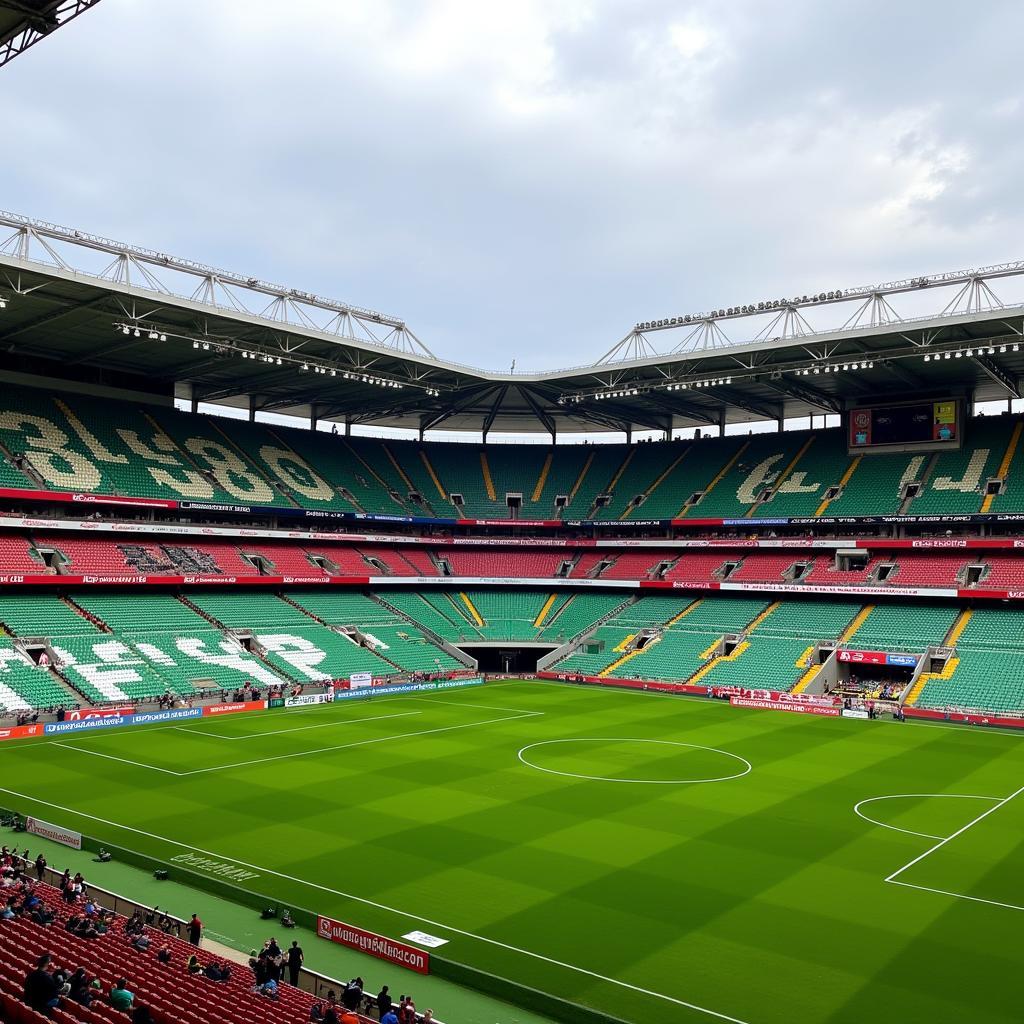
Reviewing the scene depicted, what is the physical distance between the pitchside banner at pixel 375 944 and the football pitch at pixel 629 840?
0.79m

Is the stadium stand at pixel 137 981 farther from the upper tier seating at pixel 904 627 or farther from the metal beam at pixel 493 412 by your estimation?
the metal beam at pixel 493 412

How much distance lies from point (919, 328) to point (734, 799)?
2953 centimetres

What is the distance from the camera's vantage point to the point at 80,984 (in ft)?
45.1

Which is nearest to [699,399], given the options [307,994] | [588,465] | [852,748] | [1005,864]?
[588,465]

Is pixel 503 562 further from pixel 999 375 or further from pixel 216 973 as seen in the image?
pixel 216 973

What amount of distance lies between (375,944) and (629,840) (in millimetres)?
9866

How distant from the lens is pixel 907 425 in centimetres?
6588

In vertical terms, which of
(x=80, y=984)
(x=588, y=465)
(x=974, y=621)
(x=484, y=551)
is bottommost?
(x=80, y=984)

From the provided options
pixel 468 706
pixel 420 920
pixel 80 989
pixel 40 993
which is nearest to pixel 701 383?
pixel 468 706

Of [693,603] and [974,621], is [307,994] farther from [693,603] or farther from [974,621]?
[693,603]

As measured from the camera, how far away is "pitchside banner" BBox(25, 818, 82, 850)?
25.7 m

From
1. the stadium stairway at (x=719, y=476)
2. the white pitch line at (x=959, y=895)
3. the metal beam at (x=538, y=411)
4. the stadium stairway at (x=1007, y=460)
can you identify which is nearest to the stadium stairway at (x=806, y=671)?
the stadium stairway at (x=1007, y=460)

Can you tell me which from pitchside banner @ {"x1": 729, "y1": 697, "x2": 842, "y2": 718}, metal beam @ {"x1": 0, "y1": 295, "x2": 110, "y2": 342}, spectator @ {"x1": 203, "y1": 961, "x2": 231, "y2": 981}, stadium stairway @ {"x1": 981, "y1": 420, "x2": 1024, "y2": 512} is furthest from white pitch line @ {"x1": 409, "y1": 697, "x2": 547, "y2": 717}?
spectator @ {"x1": 203, "y1": 961, "x2": 231, "y2": 981}

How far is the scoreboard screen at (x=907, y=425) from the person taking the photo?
6391 cm
